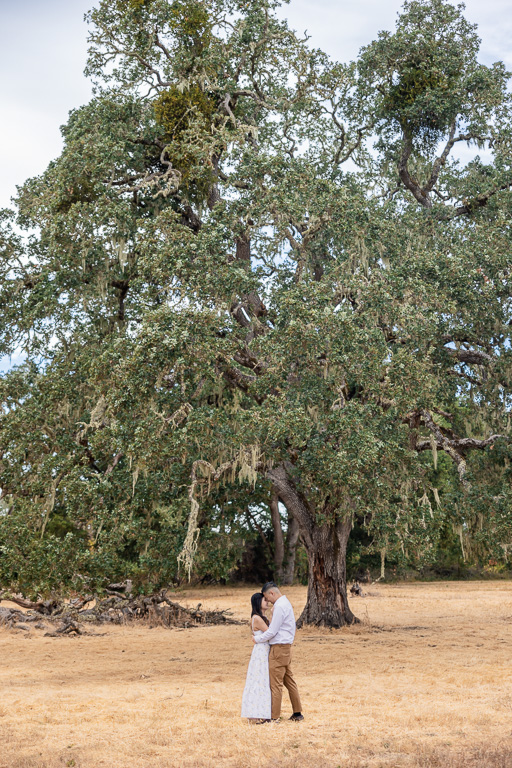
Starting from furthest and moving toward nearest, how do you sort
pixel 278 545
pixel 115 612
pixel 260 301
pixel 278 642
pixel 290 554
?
pixel 278 545, pixel 290 554, pixel 115 612, pixel 260 301, pixel 278 642

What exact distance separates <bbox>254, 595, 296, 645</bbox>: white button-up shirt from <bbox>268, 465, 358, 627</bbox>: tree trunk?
8.09 metres

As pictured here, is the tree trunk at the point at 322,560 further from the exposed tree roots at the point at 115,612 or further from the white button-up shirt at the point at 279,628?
the white button-up shirt at the point at 279,628

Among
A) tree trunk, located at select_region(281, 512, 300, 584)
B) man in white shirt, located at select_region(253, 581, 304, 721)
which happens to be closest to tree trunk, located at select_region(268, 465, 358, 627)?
man in white shirt, located at select_region(253, 581, 304, 721)

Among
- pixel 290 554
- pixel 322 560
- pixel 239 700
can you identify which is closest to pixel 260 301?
pixel 322 560

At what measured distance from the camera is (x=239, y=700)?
9406 mm

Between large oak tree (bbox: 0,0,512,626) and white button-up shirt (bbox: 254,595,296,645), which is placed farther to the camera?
large oak tree (bbox: 0,0,512,626)

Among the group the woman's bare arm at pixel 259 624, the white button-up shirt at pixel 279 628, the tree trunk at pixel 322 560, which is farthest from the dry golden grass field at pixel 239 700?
the woman's bare arm at pixel 259 624

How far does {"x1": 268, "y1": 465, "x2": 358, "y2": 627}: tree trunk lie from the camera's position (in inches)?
636

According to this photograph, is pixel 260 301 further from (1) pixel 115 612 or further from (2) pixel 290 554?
(2) pixel 290 554

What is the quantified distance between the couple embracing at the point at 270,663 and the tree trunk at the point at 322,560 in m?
8.07

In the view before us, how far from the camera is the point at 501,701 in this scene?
893 cm

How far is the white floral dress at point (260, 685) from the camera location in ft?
25.8

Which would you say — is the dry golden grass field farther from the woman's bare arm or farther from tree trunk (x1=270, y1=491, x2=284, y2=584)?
tree trunk (x1=270, y1=491, x2=284, y2=584)

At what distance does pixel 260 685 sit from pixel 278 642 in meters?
0.52
